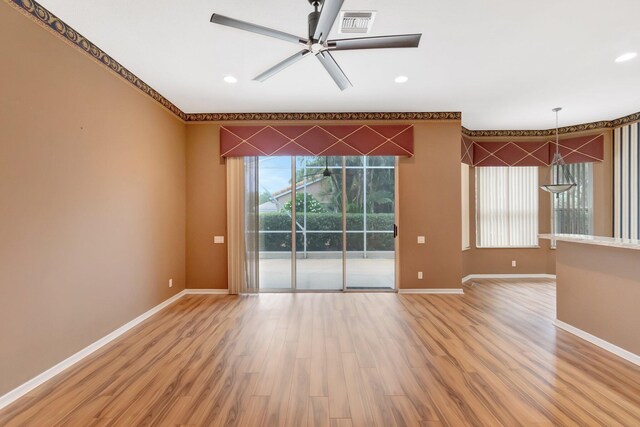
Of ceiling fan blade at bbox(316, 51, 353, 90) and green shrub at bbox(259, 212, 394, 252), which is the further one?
green shrub at bbox(259, 212, 394, 252)

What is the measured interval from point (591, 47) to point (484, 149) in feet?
→ 10.2

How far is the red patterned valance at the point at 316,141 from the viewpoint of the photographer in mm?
4766

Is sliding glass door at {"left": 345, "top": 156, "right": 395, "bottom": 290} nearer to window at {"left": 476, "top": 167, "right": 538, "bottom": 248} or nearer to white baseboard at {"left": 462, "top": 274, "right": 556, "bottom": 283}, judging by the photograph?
white baseboard at {"left": 462, "top": 274, "right": 556, "bottom": 283}

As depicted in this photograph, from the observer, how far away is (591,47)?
2.90 m

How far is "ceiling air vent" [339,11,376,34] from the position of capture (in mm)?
2307

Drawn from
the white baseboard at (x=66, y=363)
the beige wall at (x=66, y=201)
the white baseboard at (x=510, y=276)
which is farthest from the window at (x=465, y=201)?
the white baseboard at (x=66, y=363)

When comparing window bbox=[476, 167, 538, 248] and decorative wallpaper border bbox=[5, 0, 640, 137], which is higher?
decorative wallpaper border bbox=[5, 0, 640, 137]

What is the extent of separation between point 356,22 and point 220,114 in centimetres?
308

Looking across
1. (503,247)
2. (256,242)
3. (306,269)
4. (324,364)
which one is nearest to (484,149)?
(503,247)

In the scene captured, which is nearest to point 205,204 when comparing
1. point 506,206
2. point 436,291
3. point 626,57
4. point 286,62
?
point 286,62

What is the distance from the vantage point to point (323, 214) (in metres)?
5.03

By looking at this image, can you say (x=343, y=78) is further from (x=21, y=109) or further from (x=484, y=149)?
(x=484, y=149)

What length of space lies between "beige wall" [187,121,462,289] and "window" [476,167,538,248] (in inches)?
62.9

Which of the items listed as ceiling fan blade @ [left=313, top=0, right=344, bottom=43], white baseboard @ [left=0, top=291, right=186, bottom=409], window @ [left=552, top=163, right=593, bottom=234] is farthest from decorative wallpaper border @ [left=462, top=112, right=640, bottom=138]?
white baseboard @ [left=0, top=291, right=186, bottom=409]
